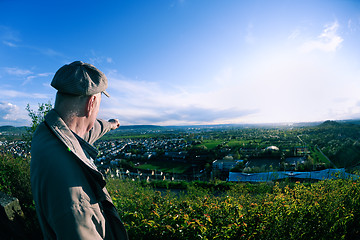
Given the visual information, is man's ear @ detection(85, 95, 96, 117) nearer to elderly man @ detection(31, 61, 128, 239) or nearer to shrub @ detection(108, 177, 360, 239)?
elderly man @ detection(31, 61, 128, 239)

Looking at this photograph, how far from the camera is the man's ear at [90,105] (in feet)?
3.80

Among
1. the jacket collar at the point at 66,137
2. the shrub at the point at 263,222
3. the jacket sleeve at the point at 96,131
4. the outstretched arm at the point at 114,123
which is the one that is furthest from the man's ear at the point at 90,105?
the shrub at the point at 263,222

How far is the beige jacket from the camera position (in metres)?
0.75

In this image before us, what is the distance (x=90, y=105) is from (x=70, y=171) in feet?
1.71

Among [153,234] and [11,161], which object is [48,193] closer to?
[153,234]

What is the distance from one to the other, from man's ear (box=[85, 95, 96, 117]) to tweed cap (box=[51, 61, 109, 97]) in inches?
2.0

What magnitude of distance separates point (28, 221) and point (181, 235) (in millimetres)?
4043

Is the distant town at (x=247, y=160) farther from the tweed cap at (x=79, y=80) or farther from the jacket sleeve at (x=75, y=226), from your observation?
the jacket sleeve at (x=75, y=226)

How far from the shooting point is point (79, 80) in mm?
1064

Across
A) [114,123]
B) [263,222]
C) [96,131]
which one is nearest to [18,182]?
[114,123]

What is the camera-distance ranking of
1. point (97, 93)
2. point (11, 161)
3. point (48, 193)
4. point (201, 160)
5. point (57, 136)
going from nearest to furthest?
point (48, 193) → point (57, 136) → point (97, 93) → point (11, 161) → point (201, 160)

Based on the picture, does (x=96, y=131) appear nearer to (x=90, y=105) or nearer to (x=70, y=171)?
(x=90, y=105)

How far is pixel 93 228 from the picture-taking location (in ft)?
2.70

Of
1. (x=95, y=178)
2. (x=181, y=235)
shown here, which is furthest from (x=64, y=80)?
(x=181, y=235)
